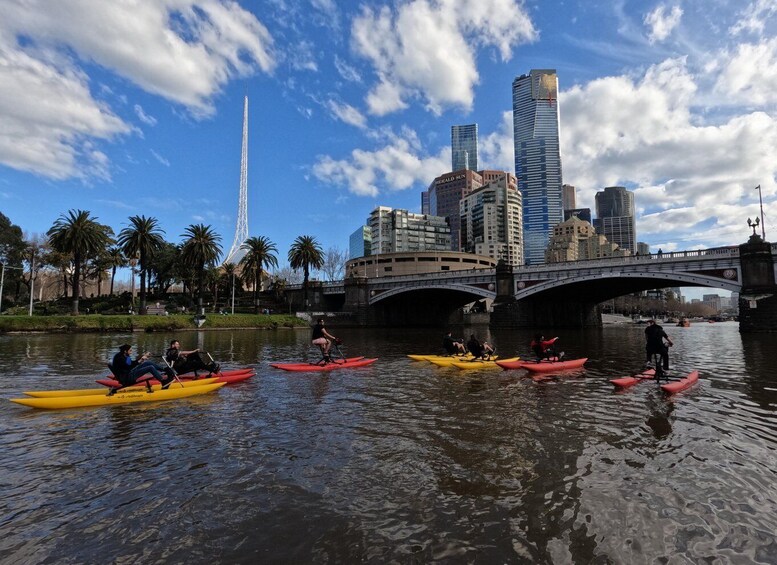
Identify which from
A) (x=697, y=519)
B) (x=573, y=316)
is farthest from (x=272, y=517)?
(x=573, y=316)

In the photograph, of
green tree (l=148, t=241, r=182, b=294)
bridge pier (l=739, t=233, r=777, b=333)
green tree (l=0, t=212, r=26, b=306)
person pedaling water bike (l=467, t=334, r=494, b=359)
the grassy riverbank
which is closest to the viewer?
person pedaling water bike (l=467, t=334, r=494, b=359)

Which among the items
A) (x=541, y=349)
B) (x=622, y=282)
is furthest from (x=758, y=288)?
(x=541, y=349)

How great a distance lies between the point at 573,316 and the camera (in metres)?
66.3

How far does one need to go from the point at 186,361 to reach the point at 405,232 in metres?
159

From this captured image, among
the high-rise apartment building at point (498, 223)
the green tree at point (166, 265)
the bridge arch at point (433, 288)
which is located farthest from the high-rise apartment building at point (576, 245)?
the green tree at point (166, 265)

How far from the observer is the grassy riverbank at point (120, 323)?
4128 cm

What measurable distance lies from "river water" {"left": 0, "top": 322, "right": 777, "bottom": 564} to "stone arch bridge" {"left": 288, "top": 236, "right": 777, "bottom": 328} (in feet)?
127

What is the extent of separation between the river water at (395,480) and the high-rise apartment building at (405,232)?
158 m

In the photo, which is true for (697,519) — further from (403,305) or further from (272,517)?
(403,305)

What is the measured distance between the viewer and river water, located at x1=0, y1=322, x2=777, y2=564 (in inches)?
176

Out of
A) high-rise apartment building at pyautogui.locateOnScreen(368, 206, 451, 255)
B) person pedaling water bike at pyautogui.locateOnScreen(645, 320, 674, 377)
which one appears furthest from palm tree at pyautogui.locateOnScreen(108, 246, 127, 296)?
high-rise apartment building at pyautogui.locateOnScreen(368, 206, 451, 255)

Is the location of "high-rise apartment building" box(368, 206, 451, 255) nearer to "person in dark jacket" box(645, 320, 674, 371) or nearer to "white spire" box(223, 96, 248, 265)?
"white spire" box(223, 96, 248, 265)

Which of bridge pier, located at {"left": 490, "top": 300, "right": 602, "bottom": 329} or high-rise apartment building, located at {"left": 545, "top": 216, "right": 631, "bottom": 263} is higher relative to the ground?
high-rise apartment building, located at {"left": 545, "top": 216, "right": 631, "bottom": 263}

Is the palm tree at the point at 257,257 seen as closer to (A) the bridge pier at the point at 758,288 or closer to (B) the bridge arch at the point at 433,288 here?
(B) the bridge arch at the point at 433,288
